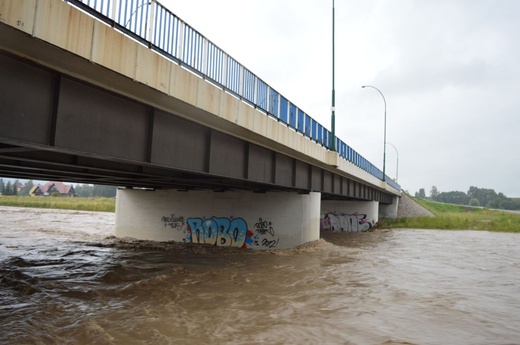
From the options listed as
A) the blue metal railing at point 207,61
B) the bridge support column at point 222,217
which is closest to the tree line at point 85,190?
the bridge support column at point 222,217

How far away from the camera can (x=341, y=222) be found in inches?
1582

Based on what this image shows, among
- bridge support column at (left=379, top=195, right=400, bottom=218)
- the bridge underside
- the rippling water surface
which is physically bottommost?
the rippling water surface

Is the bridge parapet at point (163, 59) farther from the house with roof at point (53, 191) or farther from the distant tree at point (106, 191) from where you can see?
the distant tree at point (106, 191)

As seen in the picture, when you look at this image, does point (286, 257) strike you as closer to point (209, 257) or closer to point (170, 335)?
point (209, 257)

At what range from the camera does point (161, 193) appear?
25062 mm

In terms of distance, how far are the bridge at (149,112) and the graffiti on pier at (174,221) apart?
477cm

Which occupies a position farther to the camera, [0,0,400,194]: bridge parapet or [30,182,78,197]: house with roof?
[30,182,78,197]: house with roof

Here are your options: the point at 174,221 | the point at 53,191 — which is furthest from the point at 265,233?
the point at 53,191

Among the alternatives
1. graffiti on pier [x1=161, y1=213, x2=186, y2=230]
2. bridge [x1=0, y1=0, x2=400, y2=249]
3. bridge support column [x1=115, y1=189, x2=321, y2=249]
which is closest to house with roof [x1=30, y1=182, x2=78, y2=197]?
bridge support column [x1=115, y1=189, x2=321, y2=249]

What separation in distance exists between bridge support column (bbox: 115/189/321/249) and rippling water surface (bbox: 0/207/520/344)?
255cm

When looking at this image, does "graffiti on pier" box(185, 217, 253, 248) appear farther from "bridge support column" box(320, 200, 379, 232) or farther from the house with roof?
the house with roof

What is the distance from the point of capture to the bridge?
6211mm

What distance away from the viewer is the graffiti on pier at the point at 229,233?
21.1 metres

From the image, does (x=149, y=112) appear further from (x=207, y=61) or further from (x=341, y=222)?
(x=341, y=222)
